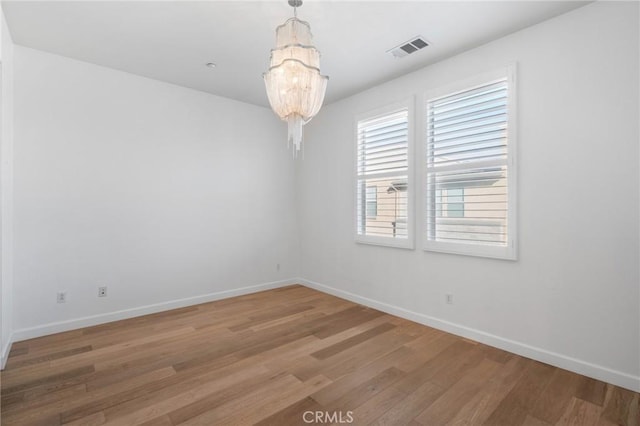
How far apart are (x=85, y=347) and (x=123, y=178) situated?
6.03ft

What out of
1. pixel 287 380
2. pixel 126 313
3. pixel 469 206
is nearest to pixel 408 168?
pixel 469 206

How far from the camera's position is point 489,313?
2.89 m

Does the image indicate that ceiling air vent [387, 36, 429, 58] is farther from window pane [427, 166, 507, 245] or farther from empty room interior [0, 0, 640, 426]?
window pane [427, 166, 507, 245]

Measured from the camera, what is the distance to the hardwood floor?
6.25 feet

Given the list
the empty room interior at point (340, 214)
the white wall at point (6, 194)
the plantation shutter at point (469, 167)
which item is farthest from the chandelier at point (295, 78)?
the white wall at point (6, 194)

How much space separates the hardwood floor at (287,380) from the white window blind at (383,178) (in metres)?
1.16

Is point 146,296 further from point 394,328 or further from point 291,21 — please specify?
point 291,21

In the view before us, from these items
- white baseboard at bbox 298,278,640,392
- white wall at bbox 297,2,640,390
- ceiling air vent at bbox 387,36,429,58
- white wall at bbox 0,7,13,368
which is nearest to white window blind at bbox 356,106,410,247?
white wall at bbox 297,2,640,390

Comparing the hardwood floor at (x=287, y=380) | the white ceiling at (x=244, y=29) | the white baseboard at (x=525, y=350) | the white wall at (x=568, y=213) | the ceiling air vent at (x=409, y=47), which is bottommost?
the hardwood floor at (x=287, y=380)

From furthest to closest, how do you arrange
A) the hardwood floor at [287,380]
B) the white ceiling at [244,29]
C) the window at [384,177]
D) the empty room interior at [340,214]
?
the window at [384,177], the white ceiling at [244,29], the empty room interior at [340,214], the hardwood floor at [287,380]

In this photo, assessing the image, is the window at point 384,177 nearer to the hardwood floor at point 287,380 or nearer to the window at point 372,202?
the window at point 372,202

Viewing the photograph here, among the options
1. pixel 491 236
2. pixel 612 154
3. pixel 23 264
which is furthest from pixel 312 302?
pixel 612 154

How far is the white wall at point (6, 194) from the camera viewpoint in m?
2.50

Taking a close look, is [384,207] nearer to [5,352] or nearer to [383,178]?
[383,178]
